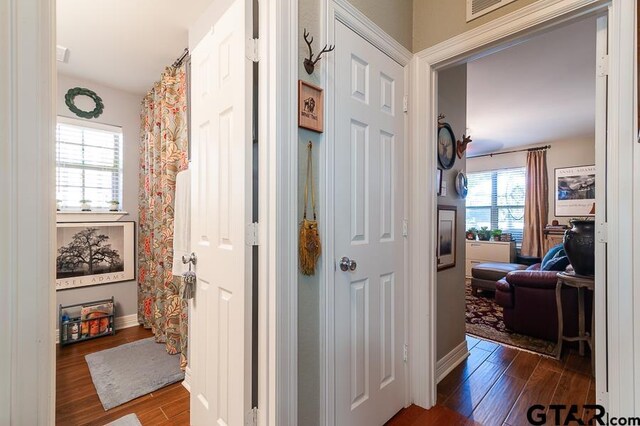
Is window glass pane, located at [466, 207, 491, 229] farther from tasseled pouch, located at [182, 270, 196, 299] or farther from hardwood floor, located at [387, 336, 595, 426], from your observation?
tasseled pouch, located at [182, 270, 196, 299]

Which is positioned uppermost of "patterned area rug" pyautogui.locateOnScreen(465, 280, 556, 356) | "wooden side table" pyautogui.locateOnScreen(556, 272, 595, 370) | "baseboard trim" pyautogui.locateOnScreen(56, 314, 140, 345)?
"wooden side table" pyautogui.locateOnScreen(556, 272, 595, 370)

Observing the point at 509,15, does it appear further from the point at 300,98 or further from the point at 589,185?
the point at 589,185

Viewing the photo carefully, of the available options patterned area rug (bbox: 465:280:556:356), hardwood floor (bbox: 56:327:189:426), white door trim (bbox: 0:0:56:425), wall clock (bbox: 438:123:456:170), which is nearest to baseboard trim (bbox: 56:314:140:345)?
hardwood floor (bbox: 56:327:189:426)

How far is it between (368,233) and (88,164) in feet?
10.6

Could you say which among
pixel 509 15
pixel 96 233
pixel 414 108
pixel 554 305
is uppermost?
pixel 509 15

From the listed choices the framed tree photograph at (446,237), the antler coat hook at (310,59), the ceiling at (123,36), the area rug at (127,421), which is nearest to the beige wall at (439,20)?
the antler coat hook at (310,59)

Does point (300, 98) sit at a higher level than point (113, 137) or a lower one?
lower

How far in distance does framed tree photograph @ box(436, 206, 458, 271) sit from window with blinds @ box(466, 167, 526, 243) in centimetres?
467

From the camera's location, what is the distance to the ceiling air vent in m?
1.51

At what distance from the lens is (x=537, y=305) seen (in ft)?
9.11

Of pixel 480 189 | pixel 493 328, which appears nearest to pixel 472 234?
pixel 480 189

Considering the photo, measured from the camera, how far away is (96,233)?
3.08m

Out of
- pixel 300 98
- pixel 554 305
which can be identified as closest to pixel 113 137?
pixel 300 98

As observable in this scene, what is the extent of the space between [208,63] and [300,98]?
25.1 inches
